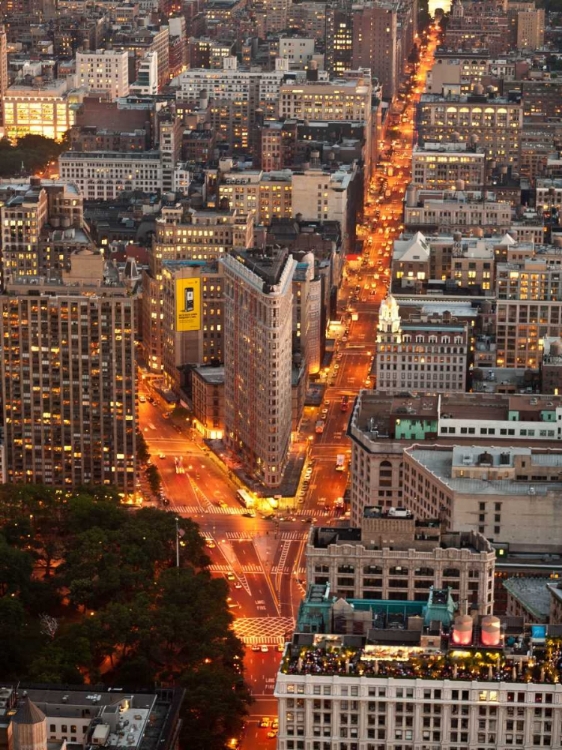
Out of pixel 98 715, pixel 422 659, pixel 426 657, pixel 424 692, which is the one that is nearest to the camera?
pixel 424 692

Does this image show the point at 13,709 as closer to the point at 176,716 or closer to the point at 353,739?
the point at 176,716

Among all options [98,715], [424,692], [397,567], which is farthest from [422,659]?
[98,715]

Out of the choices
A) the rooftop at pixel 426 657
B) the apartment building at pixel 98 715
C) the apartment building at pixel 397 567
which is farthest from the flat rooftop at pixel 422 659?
the apartment building at pixel 98 715

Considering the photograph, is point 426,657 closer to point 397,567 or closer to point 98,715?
point 397,567

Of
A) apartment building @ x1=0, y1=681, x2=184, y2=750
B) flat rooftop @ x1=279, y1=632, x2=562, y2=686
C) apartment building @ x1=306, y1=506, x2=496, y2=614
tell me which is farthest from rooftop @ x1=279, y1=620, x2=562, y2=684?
apartment building @ x1=0, y1=681, x2=184, y2=750

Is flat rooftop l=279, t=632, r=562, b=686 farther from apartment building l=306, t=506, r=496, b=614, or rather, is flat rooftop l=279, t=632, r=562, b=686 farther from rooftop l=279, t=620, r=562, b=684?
apartment building l=306, t=506, r=496, b=614
